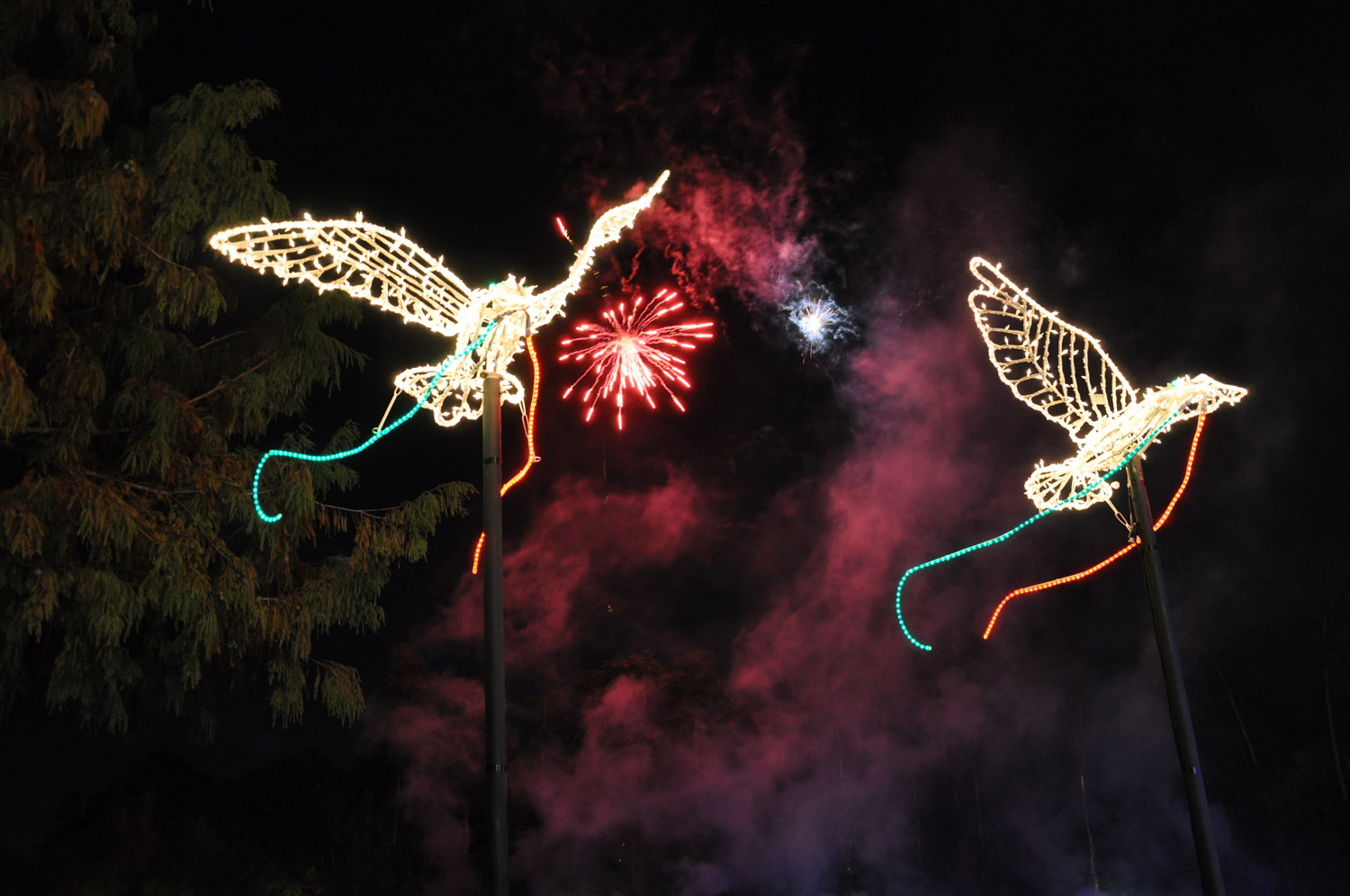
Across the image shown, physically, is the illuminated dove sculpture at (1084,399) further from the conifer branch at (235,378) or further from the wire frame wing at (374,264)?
the conifer branch at (235,378)

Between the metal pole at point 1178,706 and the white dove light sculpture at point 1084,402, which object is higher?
the white dove light sculpture at point 1084,402

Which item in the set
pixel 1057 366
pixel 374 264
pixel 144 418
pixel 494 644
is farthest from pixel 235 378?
pixel 1057 366

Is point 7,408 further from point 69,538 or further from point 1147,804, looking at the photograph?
point 1147,804

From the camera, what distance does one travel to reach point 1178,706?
5.40 meters

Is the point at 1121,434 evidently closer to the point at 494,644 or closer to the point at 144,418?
the point at 494,644

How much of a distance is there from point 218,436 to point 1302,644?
65.5ft

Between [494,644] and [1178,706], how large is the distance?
3.83m

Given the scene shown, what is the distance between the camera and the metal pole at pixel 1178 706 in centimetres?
509

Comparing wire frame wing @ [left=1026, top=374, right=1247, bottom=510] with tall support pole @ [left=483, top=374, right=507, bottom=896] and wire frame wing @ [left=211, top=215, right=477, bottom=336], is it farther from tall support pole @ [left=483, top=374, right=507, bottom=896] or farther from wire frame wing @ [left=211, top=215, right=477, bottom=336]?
wire frame wing @ [left=211, top=215, right=477, bottom=336]

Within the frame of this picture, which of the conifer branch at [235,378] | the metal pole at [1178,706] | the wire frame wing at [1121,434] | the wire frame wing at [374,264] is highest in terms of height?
the conifer branch at [235,378]

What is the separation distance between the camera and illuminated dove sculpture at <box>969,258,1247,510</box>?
6258 mm

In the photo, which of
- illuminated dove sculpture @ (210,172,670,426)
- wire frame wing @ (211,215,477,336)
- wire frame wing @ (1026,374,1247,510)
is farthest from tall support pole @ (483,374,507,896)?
wire frame wing @ (1026,374,1247,510)

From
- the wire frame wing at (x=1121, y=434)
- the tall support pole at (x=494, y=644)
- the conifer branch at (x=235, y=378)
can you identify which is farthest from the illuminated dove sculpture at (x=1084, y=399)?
the conifer branch at (x=235, y=378)

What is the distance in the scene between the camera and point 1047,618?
21.4 meters
